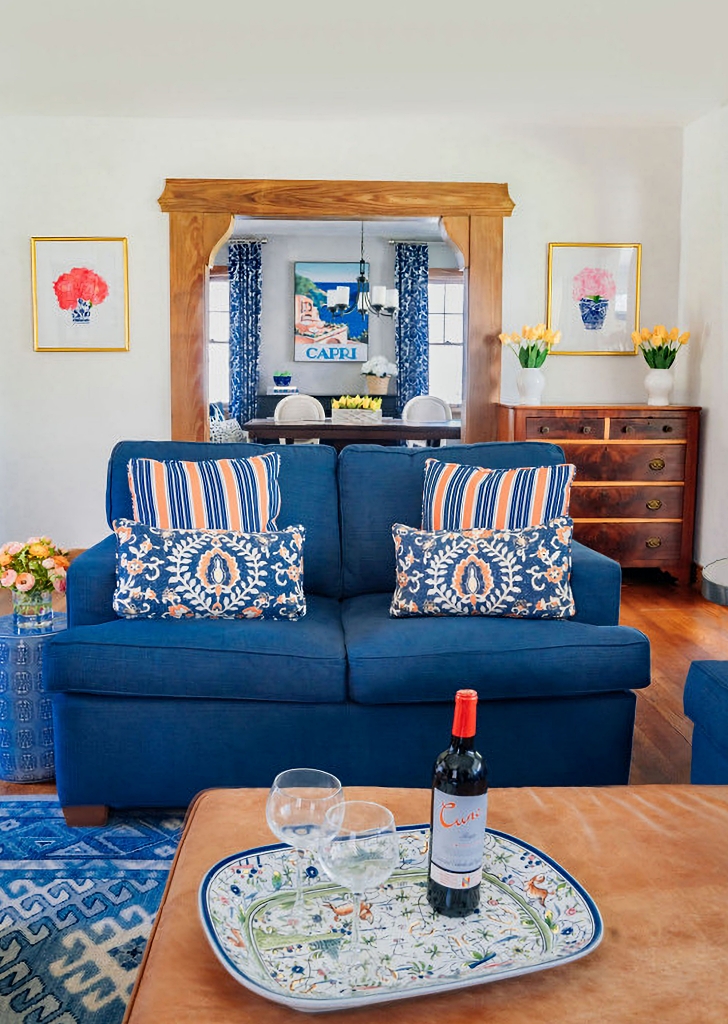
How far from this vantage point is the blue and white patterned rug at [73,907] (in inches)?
73.4

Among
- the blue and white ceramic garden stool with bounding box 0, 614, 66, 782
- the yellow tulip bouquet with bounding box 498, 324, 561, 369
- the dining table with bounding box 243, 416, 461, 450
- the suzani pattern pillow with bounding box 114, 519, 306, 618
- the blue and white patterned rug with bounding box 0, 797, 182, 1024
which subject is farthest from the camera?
the dining table with bounding box 243, 416, 461, 450

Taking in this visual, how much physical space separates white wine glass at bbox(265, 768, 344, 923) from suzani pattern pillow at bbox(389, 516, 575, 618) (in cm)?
143

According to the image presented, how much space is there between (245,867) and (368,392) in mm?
9249

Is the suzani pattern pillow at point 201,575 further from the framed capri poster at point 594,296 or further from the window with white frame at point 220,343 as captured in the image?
the window with white frame at point 220,343

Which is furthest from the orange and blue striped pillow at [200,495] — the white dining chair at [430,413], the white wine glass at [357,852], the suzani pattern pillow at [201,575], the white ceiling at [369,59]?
the white dining chair at [430,413]

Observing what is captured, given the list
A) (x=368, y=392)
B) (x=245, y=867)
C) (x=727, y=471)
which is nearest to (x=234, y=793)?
(x=245, y=867)

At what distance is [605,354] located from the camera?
5.86 metres

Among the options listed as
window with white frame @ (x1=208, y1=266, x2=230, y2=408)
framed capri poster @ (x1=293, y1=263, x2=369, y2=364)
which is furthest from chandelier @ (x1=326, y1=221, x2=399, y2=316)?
window with white frame @ (x1=208, y1=266, x2=230, y2=408)

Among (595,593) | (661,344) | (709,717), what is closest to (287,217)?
(661,344)

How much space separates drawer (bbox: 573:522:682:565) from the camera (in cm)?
543

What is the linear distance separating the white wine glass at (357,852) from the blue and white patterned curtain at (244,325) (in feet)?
31.1

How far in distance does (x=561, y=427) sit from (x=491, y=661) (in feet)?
10.0

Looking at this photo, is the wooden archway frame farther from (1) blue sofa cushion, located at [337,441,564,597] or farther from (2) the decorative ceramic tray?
(2) the decorative ceramic tray

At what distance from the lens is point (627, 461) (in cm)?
544
